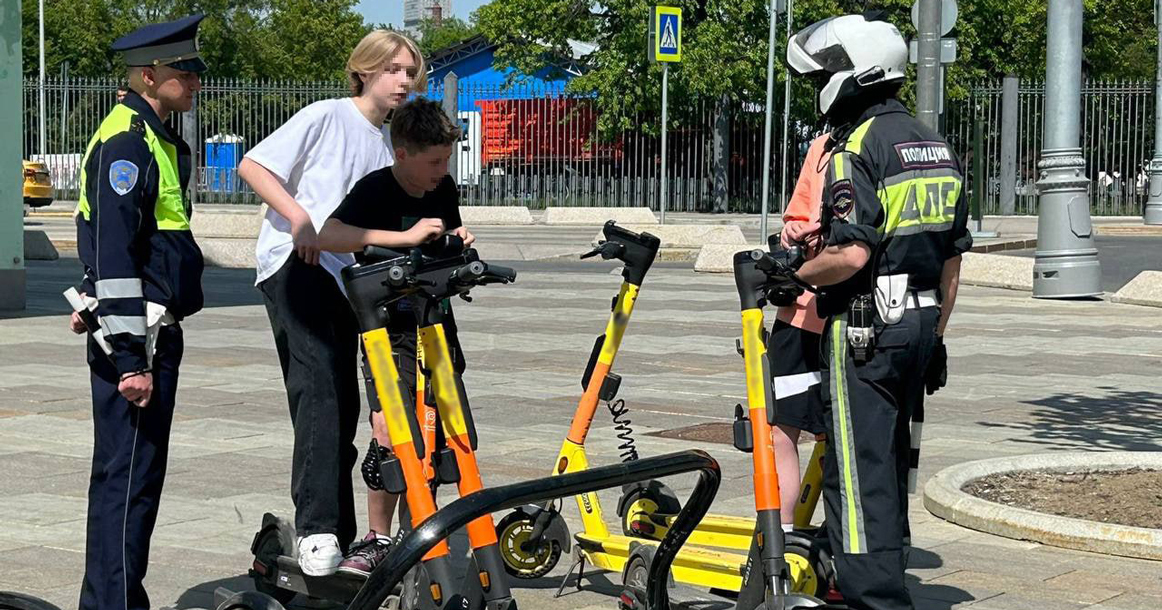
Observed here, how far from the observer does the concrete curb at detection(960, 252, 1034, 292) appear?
17188 millimetres

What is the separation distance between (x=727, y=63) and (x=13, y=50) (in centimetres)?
2323

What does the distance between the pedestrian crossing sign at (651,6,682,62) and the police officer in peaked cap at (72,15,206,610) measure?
57.6 ft

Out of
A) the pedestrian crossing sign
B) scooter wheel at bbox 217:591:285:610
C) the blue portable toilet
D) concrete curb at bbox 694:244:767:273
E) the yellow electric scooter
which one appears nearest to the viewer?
scooter wheel at bbox 217:591:285:610

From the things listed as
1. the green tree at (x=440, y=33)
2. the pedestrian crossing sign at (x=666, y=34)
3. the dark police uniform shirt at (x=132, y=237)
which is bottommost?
the dark police uniform shirt at (x=132, y=237)

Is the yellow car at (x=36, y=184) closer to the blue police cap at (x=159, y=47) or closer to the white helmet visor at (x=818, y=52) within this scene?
the blue police cap at (x=159, y=47)

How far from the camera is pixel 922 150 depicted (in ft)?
15.4

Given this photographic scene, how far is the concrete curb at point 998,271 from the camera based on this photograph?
56.4ft

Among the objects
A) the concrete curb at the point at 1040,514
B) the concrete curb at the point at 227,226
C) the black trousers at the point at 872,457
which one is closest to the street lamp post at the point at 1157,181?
the concrete curb at the point at 227,226

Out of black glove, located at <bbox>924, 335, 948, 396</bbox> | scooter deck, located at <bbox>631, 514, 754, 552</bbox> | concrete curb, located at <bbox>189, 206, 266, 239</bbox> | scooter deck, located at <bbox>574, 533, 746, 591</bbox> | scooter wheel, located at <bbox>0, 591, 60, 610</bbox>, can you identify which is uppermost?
concrete curb, located at <bbox>189, 206, 266, 239</bbox>

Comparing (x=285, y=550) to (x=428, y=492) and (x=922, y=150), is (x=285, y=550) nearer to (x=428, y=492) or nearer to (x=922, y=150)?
(x=428, y=492)

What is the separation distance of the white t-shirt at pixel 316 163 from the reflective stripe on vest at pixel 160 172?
57 cm

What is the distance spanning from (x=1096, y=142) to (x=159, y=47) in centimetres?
3215

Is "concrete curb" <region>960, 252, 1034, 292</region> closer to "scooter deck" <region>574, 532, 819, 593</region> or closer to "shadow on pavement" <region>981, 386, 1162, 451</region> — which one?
"shadow on pavement" <region>981, 386, 1162, 451</region>

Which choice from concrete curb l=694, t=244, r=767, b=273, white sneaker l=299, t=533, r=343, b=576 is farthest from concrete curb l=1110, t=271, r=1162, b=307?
white sneaker l=299, t=533, r=343, b=576
